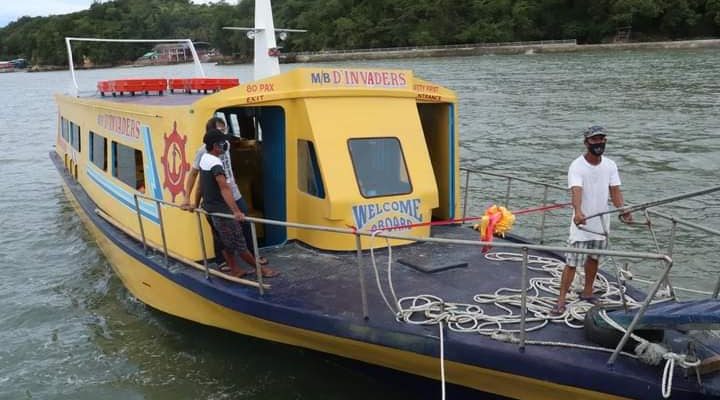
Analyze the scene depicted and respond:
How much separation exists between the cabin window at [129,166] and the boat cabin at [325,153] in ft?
0.87

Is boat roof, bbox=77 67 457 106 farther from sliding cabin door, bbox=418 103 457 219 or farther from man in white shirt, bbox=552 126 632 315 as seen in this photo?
man in white shirt, bbox=552 126 632 315

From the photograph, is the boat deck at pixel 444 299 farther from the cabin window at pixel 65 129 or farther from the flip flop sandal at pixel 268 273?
the cabin window at pixel 65 129

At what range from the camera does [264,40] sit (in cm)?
1001

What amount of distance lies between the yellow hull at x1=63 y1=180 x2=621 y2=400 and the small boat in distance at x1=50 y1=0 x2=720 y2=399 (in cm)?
2

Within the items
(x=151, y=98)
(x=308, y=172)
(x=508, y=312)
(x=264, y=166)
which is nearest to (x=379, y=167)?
(x=308, y=172)

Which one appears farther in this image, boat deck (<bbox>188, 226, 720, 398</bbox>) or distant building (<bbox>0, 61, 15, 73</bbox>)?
distant building (<bbox>0, 61, 15, 73</bbox>)

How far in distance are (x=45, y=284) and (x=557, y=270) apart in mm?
7559

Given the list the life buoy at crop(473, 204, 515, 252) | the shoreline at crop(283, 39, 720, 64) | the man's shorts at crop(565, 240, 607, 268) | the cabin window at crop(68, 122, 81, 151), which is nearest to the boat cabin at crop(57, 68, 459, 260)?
the life buoy at crop(473, 204, 515, 252)

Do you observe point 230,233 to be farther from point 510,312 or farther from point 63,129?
point 63,129

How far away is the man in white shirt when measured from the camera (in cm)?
521

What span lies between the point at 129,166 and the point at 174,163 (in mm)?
1787

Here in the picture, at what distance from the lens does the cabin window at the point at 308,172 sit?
7.02m

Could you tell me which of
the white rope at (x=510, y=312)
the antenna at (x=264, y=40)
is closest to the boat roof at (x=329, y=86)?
the white rope at (x=510, y=312)

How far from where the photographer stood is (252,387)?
660 cm
